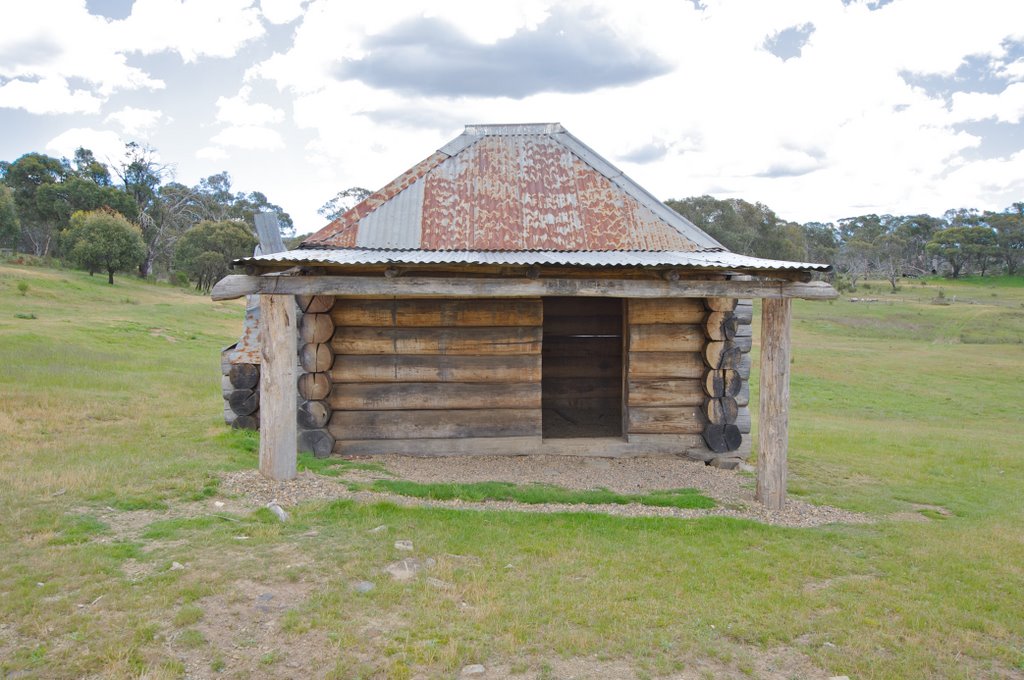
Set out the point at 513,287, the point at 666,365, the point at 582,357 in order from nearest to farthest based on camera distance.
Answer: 1. the point at 513,287
2. the point at 666,365
3. the point at 582,357

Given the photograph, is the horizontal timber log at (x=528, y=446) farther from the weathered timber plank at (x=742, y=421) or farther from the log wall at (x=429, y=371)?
the weathered timber plank at (x=742, y=421)

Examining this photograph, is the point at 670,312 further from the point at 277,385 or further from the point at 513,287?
the point at 277,385

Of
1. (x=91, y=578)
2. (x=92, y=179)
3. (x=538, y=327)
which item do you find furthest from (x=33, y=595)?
(x=92, y=179)

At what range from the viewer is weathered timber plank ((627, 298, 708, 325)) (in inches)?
399

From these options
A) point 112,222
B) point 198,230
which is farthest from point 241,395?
point 198,230

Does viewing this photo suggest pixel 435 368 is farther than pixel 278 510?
Yes

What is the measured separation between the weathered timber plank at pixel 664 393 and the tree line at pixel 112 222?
32715 millimetres

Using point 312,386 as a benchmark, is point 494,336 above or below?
above

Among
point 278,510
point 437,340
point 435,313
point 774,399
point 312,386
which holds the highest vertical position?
point 435,313

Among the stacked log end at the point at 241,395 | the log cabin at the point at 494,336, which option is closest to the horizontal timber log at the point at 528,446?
the log cabin at the point at 494,336

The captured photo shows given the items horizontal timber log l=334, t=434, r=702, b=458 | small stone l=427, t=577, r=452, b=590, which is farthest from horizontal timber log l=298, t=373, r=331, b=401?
small stone l=427, t=577, r=452, b=590

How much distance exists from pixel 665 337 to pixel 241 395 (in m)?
6.16

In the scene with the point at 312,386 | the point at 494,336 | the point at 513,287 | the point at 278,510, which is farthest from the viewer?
the point at 494,336

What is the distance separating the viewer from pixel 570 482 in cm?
898
